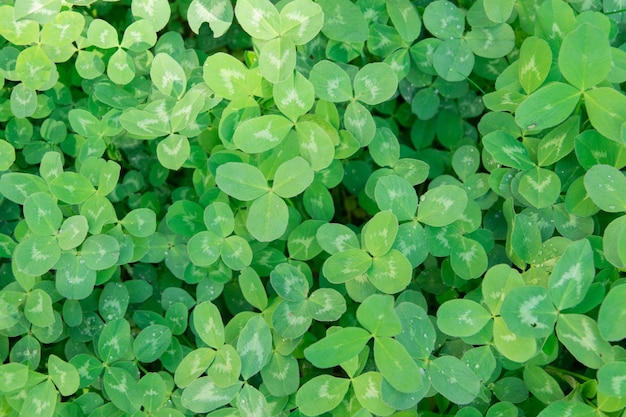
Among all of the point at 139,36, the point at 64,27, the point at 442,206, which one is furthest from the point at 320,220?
the point at 64,27

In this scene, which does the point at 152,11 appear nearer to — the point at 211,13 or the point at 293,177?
the point at 211,13

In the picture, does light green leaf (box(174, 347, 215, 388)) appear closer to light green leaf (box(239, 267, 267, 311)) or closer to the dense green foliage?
the dense green foliage

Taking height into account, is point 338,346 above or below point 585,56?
below

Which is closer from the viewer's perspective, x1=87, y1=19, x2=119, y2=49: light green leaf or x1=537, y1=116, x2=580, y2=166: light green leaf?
x1=537, y1=116, x2=580, y2=166: light green leaf

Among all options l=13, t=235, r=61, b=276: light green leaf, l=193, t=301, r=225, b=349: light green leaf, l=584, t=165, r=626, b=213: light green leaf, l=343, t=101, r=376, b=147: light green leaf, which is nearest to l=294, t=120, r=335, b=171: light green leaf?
l=343, t=101, r=376, b=147: light green leaf

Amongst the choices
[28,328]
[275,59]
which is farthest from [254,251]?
[28,328]
